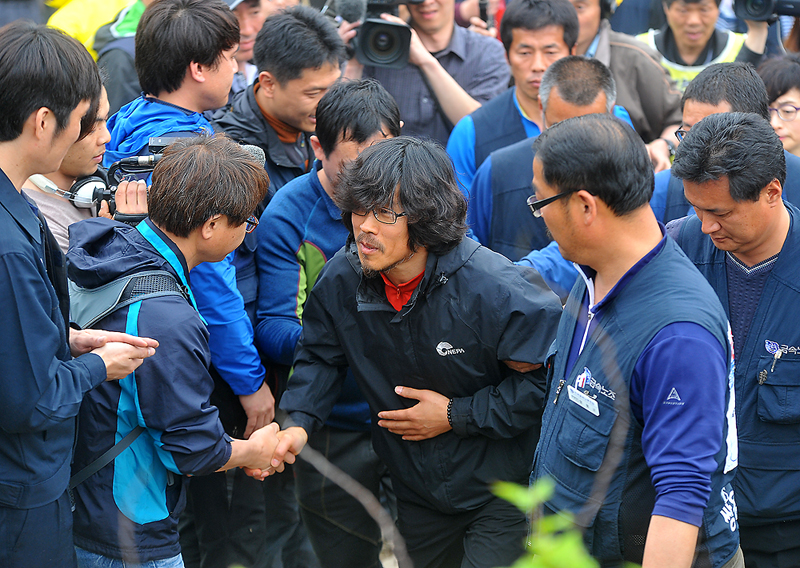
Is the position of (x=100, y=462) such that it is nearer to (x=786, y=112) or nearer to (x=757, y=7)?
(x=786, y=112)

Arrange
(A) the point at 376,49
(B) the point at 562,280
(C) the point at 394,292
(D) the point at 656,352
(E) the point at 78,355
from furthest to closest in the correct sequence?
1. (A) the point at 376,49
2. (B) the point at 562,280
3. (C) the point at 394,292
4. (E) the point at 78,355
5. (D) the point at 656,352

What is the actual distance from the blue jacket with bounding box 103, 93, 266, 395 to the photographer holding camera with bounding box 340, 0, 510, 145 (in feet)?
5.36

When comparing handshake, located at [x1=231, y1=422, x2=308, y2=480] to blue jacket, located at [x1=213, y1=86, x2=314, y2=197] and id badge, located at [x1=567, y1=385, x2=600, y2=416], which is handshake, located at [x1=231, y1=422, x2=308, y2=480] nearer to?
id badge, located at [x1=567, y1=385, x2=600, y2=416]

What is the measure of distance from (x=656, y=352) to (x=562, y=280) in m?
1.36

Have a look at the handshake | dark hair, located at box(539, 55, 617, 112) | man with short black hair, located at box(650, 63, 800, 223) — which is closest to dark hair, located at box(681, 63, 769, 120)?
man with short black hair, located at box(650, 63, 800, 223)

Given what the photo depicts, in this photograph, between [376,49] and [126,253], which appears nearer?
[126,253]

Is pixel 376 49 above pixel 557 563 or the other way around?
the other way around

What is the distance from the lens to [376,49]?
447 centimetres

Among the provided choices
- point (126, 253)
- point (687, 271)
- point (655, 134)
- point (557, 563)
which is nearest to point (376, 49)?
point (655, 134)

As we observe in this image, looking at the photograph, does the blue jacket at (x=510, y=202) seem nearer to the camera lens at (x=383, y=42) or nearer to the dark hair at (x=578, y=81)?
the dark hair at (x=578, y=81)

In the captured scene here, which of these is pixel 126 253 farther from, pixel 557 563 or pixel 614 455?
pixel 557 563

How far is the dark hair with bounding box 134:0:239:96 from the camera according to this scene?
3.27 meters

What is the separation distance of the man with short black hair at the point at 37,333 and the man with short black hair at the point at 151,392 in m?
0.12

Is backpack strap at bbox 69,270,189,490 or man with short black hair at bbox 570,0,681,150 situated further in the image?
man with short black hair at bbox 570,0,681,150
